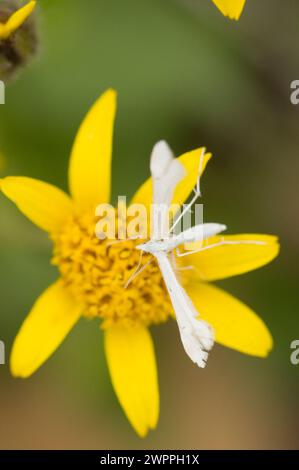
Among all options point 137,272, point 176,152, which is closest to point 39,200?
point 137,272

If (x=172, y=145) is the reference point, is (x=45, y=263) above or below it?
below

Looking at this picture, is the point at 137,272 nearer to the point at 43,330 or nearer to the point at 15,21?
the point at 43,330

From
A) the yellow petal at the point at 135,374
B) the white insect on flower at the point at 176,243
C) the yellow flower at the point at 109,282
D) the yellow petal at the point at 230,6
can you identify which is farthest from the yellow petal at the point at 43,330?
the yellow petal at the point at 230,6

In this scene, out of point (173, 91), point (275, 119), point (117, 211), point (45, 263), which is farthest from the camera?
point (275, 119)

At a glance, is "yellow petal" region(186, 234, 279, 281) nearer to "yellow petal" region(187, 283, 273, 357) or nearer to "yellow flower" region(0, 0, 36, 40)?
"yellow petal" region(187, 283, 273, 357)
